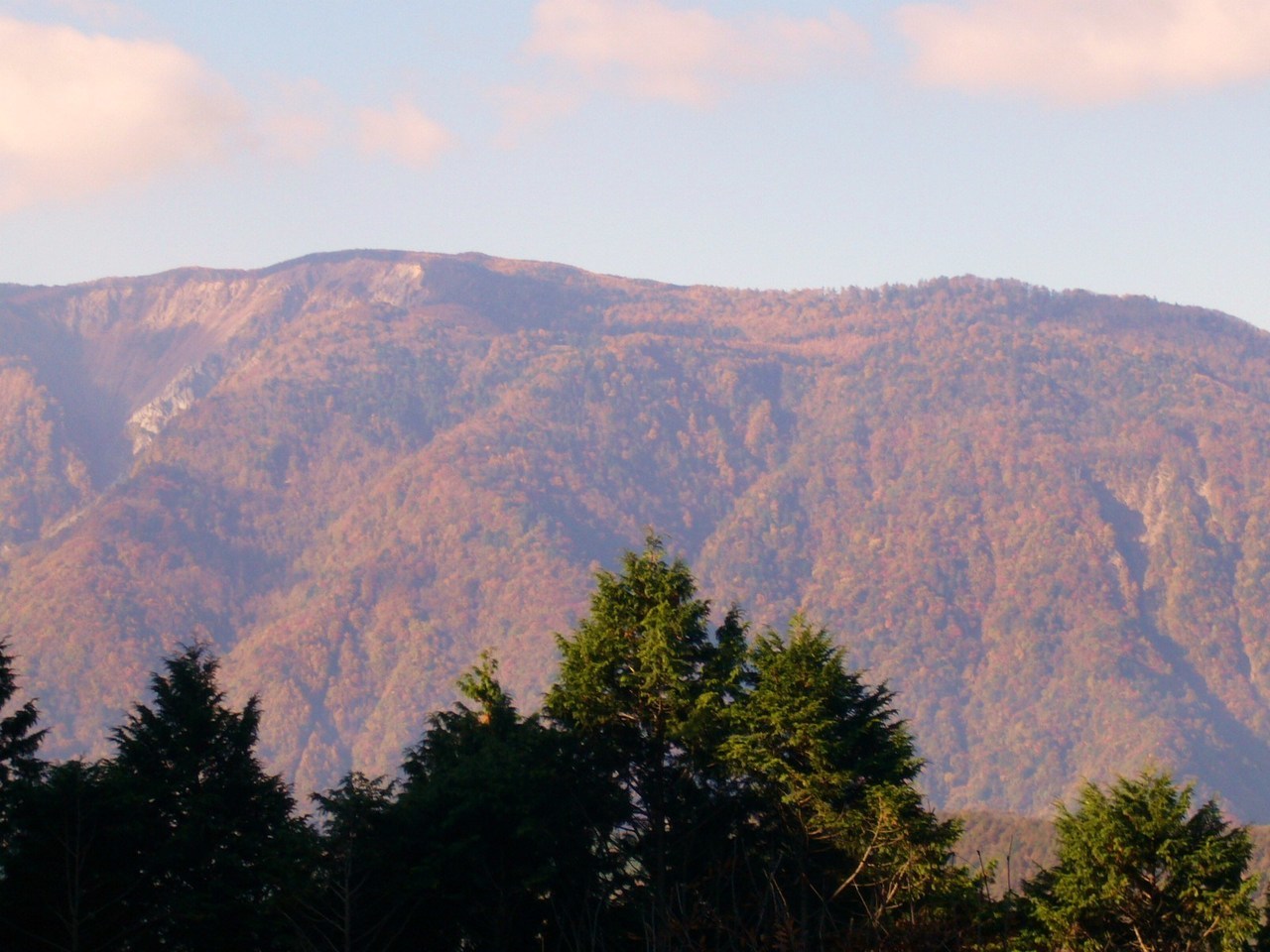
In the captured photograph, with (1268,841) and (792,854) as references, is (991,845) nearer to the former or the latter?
(1268,841)

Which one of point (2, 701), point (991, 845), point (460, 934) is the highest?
point (2, 701)

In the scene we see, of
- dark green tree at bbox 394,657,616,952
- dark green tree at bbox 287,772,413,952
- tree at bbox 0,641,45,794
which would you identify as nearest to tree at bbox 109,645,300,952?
dark green tree at bbox 287,772,413,952

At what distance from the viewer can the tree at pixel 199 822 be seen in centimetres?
3503

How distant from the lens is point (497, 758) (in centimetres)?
3903

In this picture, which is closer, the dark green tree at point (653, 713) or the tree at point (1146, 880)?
the tree at point (1146, 880)

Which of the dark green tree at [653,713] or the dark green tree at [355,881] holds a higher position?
the dark green tree at [653,713]

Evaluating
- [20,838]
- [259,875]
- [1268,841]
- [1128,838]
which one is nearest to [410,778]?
[259,875]

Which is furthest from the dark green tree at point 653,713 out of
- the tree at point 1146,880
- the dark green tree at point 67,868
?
the dark green tree at point 67,868

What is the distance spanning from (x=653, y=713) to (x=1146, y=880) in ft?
38.4

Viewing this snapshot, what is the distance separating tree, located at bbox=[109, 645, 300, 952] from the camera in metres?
35.0

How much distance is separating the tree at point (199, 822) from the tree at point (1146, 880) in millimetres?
15969

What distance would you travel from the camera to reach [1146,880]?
3722cm

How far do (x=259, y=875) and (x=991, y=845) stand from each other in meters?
173

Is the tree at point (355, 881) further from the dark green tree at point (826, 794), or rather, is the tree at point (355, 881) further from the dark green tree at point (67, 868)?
the dark green tree at point (826, 794)
